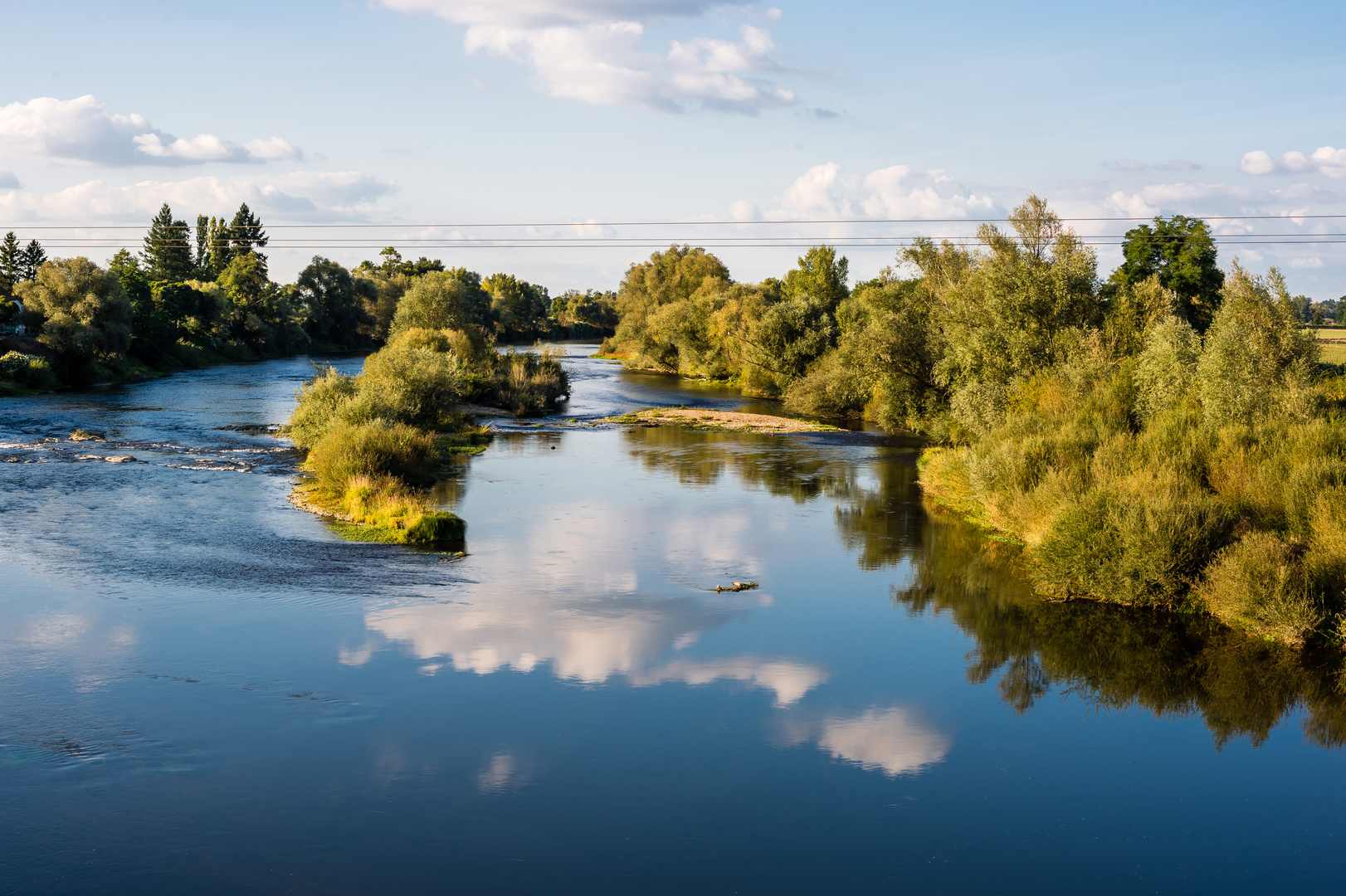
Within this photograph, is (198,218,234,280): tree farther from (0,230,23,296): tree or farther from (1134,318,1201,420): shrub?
(1134,318,1201,420): shrub

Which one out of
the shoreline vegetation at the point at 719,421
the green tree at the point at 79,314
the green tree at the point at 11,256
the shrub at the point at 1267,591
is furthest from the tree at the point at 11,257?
the shrub at the point at 1267,591

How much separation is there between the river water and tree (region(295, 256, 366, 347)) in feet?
305

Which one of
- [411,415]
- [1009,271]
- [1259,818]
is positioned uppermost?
[1009,271]

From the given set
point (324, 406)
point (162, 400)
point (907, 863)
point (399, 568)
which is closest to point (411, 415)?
point (324, 406)

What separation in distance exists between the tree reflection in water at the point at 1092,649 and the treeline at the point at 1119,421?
0.77m

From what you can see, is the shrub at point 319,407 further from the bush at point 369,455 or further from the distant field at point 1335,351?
the distant field at point 1335,351

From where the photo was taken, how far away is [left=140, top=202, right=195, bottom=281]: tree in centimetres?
13025

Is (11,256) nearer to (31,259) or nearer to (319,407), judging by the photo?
(31,259)

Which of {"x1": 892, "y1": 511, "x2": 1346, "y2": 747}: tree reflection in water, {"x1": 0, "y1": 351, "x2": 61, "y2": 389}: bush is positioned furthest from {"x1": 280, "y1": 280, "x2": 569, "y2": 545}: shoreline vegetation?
{"x1": 0, "y1": 351, "x2": 61, "y2": 389}: bush

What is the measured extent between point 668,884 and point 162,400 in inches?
2362

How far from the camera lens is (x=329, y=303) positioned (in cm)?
12050

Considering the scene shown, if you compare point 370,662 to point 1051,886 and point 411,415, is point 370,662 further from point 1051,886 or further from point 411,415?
point 411,415

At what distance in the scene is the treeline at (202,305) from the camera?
69125 mm

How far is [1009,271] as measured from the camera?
43281 millimetres
